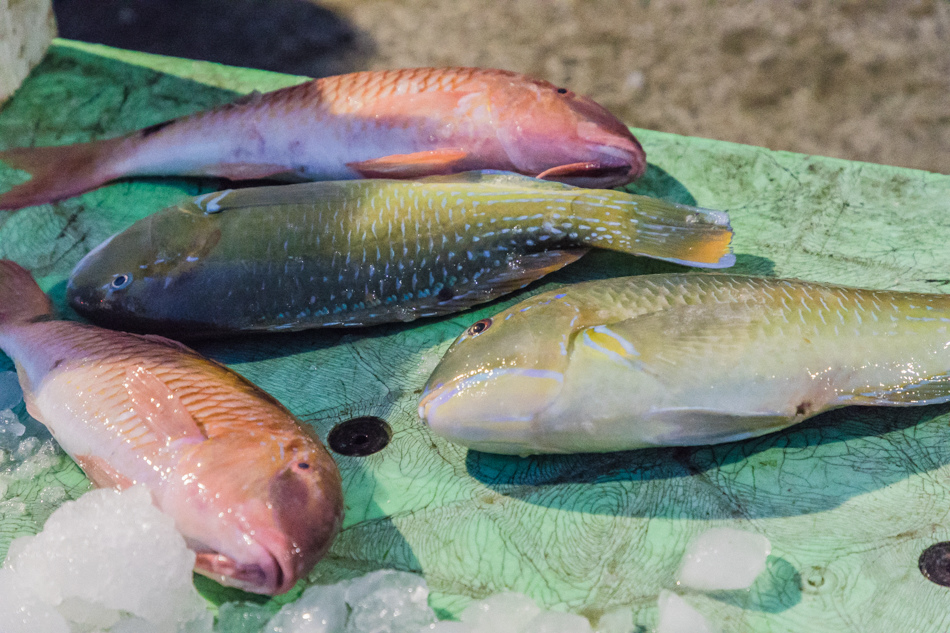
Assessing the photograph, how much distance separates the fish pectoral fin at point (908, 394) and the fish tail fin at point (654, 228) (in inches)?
24.0

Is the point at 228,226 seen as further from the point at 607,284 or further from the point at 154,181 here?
the point at 607,284

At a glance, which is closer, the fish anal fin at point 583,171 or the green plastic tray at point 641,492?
the green plastic tray at point 641,492

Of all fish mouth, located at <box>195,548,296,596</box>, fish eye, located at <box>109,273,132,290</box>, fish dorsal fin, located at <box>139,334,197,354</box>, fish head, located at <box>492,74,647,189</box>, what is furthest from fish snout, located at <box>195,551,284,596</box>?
fish head, located at <box>492,74,647,189</box>

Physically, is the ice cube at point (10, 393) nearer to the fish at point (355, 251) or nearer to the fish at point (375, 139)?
the fish at point (355, 251)

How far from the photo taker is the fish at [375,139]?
288cm

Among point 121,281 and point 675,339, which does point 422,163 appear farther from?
point 675,339

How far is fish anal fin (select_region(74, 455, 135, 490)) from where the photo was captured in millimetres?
1933

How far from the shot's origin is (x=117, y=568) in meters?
1.74

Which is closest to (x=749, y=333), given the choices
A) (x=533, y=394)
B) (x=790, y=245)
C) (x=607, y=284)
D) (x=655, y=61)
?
(x=607, y=284)

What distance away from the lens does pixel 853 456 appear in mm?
2109

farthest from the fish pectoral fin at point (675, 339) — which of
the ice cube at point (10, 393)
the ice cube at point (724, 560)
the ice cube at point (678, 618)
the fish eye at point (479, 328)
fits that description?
the ice cube at point (10, 393)

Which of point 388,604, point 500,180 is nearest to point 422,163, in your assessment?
point 500,180

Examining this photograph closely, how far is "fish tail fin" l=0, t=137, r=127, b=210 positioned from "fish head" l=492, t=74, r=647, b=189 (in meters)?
1.53

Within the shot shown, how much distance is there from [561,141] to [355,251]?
33.5 inches
